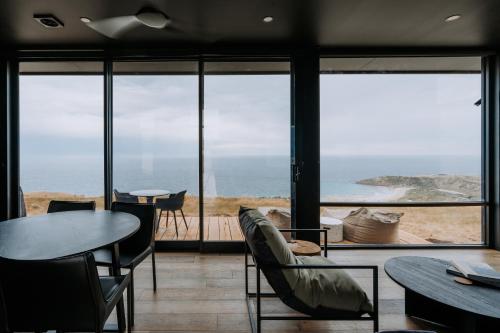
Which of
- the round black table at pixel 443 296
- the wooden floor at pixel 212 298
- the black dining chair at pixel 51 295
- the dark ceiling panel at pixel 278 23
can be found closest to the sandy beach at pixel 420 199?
the wooden floor at pixel 212 298

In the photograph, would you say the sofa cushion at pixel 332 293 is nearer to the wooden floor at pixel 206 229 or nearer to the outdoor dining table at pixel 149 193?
the wooden floor at pixel 206 229

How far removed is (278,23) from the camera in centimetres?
295

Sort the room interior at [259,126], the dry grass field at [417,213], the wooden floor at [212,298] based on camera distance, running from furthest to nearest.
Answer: the dry grass field at [417,213] → the room interior at [259,126] → the wooden floor at [212,298]

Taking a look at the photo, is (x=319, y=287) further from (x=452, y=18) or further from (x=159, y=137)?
(x=452, y=18)

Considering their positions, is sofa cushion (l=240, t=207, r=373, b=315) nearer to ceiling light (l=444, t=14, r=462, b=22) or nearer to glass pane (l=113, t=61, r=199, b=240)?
glass pane (l=113, t=61, r=199, b=240)

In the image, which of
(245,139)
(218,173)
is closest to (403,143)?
(245,139)

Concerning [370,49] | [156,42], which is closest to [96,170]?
[156,42]

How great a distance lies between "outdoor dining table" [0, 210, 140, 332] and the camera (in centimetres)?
146

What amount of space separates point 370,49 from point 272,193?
2.38 meters

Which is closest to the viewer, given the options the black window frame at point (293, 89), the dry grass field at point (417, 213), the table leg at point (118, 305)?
the table leg at point (118, 305)

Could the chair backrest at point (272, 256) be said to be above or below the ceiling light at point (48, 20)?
below

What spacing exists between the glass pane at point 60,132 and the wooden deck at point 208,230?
949 millimetres

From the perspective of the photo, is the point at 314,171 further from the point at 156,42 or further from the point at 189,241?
the point at 156,42

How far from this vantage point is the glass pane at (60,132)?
145 inches
